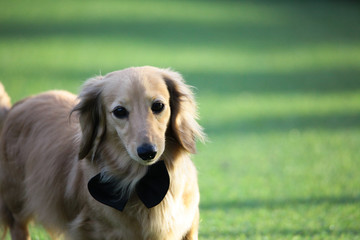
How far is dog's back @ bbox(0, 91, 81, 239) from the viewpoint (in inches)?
155

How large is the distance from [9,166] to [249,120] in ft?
17.0

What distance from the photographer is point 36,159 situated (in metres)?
4.08

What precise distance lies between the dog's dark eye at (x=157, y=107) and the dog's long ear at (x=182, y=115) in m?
0.18

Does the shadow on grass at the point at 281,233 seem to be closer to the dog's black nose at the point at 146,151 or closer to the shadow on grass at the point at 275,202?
the shadow on grass at the point at 275,202

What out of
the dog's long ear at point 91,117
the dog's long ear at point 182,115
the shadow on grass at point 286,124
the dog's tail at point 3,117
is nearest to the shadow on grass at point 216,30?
the shadow on grass at point 286,124

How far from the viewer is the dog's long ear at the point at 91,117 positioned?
11.4 ft

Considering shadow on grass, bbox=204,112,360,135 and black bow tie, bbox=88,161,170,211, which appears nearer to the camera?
black bow tie, bbox=88,161,170,211

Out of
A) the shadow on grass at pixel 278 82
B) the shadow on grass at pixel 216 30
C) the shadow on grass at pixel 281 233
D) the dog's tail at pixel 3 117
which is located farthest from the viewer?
the shadow on grass at pixel 216 30

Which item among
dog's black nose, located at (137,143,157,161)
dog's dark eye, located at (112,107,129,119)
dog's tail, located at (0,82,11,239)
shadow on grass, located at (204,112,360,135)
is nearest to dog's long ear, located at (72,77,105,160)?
dog's dark eye, located at (112,107,129,119)

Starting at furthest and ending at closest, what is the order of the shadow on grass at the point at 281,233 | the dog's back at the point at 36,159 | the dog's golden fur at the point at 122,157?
the shadow on grass at the point at 281,233 < the dog's back at the point at 36,159 < the dog's golden fur at the point at 122,157

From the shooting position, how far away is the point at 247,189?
6.09m

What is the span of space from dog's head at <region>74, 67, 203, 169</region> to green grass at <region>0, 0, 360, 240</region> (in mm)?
1537

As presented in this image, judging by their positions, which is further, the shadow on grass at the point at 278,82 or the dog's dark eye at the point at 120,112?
the shadow on grass at the point at 278,82

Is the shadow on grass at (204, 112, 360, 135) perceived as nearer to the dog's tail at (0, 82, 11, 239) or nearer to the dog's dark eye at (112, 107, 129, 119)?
the dog's tail at (0, 82, 11, 239)
